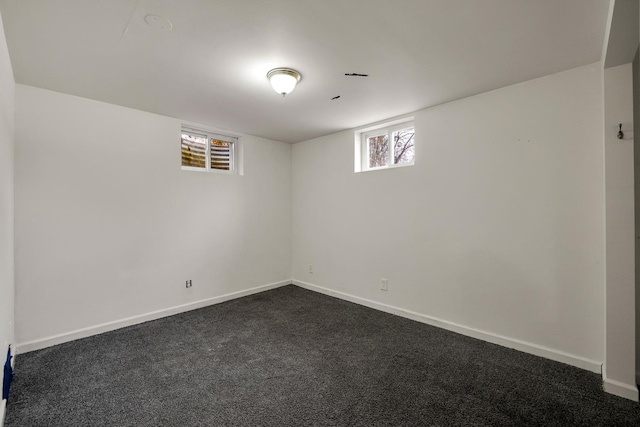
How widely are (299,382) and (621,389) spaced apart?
2175 millimetres

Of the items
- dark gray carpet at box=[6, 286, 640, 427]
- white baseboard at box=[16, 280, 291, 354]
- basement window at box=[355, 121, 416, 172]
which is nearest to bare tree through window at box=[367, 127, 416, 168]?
basement window at box=[355, 121, 416, 172]

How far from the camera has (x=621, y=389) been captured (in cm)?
194

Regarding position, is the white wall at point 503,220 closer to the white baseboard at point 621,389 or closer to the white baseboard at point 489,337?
the white baseboard at point 489,337

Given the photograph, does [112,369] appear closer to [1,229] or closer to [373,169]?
[1,229]

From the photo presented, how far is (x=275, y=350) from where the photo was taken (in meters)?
2.61

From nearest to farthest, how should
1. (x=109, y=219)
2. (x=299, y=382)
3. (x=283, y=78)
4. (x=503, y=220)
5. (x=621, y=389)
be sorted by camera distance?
(x=621, y=389), (x=299, y=382), (x=283, y=78), (x=503, y=220), (x=109, y=219)

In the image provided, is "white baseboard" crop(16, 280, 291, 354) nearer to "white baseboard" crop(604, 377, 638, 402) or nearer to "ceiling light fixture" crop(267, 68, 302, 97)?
"ceiling light fixture" crop(267, 68, 302, 97)

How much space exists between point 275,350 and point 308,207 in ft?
8.03

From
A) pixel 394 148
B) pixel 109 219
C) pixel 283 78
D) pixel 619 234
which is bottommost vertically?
pixel 619 234

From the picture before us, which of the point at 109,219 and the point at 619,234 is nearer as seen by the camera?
the point at 619,234

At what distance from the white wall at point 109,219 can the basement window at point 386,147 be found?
1.71 m

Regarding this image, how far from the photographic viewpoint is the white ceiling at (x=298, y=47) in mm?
1641

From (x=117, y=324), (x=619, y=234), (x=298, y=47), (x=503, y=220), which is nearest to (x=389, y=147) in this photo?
(x=503, y=220)

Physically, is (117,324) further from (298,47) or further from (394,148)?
(394,148)
